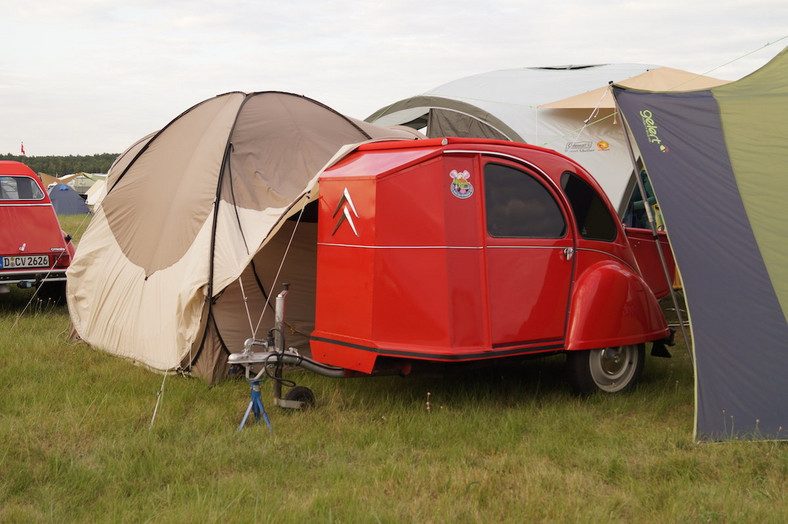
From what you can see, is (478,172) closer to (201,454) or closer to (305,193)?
(305,193)

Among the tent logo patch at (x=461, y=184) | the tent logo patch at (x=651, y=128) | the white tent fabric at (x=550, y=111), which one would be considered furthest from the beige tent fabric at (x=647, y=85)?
the tent logo patch at (x=461, y=184)

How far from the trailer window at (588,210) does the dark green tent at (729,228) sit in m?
0.63

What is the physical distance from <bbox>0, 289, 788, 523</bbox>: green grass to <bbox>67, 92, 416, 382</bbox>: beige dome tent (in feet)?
→ 2.07

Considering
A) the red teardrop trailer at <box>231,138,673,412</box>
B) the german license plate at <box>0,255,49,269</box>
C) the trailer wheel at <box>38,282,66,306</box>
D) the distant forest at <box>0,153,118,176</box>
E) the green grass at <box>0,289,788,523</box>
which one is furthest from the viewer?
the distant forest at <box>0,153,118,176</box>

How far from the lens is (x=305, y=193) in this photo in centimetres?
627

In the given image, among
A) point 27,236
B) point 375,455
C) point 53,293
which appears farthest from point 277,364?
point 53,293

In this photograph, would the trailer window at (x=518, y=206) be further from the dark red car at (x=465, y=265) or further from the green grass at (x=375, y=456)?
the green grass at (x=375, y=456)

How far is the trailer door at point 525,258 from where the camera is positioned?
5.79 m

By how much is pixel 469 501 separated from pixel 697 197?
120 inches

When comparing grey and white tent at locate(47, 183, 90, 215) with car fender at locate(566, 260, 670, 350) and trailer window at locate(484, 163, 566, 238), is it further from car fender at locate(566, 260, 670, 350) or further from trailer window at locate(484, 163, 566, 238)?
car fender at locate(566, 260, 670, 350)

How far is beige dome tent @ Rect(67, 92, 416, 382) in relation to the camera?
7094mm

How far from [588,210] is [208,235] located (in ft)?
10.9

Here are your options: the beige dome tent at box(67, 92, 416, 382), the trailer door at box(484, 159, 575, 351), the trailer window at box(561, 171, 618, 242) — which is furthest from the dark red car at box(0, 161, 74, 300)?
the trailer window at box(561, 171, 618, 242)

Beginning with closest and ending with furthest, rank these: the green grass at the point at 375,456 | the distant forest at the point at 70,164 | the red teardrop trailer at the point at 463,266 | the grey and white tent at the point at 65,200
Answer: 1. the green grass at the point at 375,456
2. the red teardrop trailer at the point at 463,266
3. the grey and white tent at the point at 65,200
4. the distant forest at the point at 70,164
